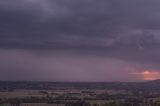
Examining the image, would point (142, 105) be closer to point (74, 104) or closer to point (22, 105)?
point (74, 104)

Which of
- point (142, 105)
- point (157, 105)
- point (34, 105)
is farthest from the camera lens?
point (34, 105)

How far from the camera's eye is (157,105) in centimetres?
12812

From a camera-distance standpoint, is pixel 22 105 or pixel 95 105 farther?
pixel 22 105

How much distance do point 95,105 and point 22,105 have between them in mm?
32367

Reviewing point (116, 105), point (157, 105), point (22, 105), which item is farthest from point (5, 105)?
point (157, 105)

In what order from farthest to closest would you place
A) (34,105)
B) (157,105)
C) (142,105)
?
1. (34,105)
2. (142,105)
3. (157,105)

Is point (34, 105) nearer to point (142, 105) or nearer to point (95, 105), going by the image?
point (95, 105)

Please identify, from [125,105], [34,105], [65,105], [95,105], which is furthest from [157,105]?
[34,105]

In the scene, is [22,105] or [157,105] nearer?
[157,105]

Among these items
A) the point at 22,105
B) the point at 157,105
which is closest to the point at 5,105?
the point at 22,105

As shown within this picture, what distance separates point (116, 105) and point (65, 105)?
26.6 m

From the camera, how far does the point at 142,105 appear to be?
139 meters

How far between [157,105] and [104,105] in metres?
18.2

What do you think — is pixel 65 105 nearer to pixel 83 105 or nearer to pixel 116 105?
pixel 83 105
